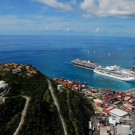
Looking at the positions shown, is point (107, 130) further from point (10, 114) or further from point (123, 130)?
point (10, 114)

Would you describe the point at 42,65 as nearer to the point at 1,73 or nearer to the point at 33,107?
the point at 1,73

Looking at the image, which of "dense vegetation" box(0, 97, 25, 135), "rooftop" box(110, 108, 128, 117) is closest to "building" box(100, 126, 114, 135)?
"rooftop" box(110, 108, 128, 117)

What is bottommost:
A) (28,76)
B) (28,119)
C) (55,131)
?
(55,131)

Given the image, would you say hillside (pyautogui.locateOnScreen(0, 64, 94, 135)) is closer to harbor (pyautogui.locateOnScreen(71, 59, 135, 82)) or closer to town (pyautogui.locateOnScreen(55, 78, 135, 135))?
town (pyautogui.locateOnScreen(55, 78, 135, 135))

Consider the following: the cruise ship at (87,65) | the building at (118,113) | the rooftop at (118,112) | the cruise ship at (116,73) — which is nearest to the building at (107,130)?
the building at (118,113)

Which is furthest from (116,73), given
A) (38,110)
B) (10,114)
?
(10,114)

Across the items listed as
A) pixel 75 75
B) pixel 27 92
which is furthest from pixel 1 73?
pixel 75 75

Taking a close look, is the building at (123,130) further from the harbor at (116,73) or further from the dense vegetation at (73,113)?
the harbor at (116,73)
